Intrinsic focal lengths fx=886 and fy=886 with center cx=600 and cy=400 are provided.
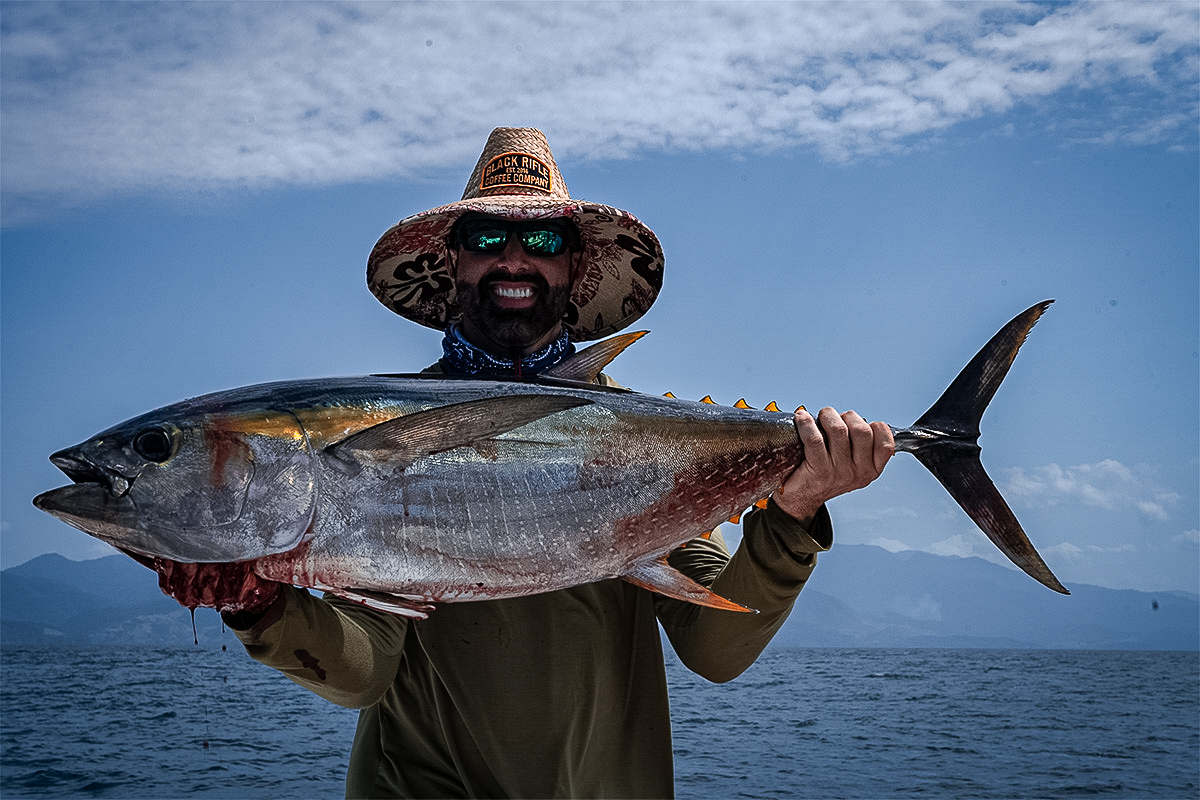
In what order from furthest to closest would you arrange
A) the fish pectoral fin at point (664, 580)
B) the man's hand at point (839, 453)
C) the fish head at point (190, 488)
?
the man's hand at point (839, 453)
the fish pectoral fin at point (664, 580)
the fish head at point (190, 488)

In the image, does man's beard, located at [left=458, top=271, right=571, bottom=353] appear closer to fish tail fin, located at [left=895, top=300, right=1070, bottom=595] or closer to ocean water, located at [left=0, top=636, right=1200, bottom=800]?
fish tail fin, located at [left=895, top=300, right=1070, bottom=595]

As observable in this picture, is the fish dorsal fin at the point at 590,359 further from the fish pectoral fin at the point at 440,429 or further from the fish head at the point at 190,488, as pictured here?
the fish head at the point at 190,488

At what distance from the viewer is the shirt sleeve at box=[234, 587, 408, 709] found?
235cm

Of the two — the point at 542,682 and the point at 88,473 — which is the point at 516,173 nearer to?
the point at 542,682

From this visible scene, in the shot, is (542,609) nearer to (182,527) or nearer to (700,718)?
(182,527)

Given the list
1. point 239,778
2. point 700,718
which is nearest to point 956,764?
point 700,718

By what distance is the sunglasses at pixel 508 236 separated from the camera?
3260 mm

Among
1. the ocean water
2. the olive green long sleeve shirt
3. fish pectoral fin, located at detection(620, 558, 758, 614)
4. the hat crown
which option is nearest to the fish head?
the olive green long sleeve shirt

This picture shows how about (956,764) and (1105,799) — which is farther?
(956,764)

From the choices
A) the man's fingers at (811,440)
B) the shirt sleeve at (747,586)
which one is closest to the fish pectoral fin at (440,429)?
the man's fingers at (811,440)

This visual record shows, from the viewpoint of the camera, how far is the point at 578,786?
9.37 feet

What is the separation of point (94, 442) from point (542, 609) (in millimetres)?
1464

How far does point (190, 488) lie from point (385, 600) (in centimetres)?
51

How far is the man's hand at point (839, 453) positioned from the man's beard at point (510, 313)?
3.57ft
